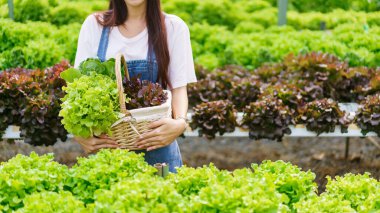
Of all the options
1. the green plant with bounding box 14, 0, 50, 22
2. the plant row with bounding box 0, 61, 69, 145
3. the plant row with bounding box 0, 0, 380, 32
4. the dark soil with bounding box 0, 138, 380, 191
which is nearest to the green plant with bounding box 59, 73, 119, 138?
the plant row with bounding box 0, 61, 69, 145

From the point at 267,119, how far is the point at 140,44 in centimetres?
245

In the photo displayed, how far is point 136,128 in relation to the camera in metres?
3.48

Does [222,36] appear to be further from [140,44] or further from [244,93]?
[140,44]

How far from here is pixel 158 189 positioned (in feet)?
8.77

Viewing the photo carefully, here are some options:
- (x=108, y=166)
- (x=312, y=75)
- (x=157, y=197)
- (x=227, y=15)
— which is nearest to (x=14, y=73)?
(x=312, y=75)

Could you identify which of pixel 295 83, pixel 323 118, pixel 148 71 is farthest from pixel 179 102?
pixel 295 83

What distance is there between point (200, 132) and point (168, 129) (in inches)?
105

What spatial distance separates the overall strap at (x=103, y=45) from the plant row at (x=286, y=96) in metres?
2.39

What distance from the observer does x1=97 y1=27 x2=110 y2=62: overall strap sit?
12.4 feet

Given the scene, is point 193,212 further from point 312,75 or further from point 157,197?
point 312,75

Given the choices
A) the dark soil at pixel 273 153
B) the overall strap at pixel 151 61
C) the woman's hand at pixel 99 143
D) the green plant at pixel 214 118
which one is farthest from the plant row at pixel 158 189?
the dark soil at pixel 273 153

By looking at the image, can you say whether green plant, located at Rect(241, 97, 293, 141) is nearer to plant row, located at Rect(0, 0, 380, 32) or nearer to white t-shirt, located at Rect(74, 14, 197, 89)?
white t-shirt, located at Rect(74, 14, 197, 89)

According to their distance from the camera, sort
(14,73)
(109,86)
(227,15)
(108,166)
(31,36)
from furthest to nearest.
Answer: (227,15), (31,36), (14,73), (109,86), (108,166)

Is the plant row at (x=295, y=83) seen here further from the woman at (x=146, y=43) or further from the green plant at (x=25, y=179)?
the green plant at (x=25, y=179)
